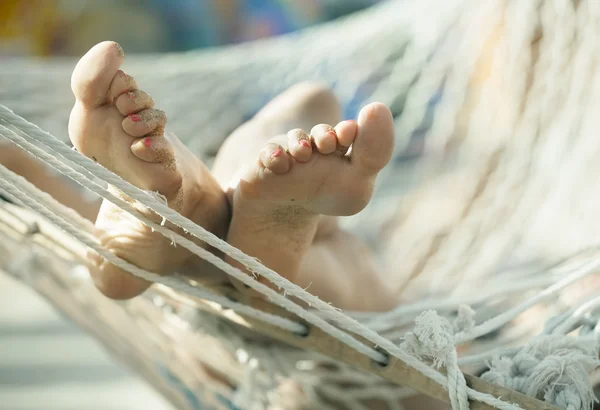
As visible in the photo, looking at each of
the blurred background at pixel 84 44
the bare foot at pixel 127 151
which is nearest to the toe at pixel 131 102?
the bare foot at pixel 127 151

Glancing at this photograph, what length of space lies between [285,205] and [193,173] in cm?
9

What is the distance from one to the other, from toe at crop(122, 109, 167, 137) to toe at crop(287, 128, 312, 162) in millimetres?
103

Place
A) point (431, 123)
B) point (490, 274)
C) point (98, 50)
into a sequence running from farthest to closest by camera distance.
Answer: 1. point (431, 123)
2. point (490, 274)
3. point (98, 50)

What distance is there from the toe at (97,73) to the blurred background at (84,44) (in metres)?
0.95

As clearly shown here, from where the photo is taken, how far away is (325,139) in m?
0.50

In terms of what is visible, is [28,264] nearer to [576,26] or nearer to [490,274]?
[490,274]

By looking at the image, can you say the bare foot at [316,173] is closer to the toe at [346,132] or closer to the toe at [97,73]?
the toe at [346,132]

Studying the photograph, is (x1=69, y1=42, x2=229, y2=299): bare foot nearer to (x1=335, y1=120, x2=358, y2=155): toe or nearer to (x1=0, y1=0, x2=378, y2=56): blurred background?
(x1=335, y1=120, x2=358, y2=155): toe

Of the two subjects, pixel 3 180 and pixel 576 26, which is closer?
pixel 3 180

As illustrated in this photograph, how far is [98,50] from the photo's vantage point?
1.59 feet

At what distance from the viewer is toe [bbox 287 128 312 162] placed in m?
0.49

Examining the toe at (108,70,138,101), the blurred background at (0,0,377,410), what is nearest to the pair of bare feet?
the toe at (108,70,138,101)

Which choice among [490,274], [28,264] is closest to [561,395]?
[490,274]

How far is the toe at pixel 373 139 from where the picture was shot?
49cm
